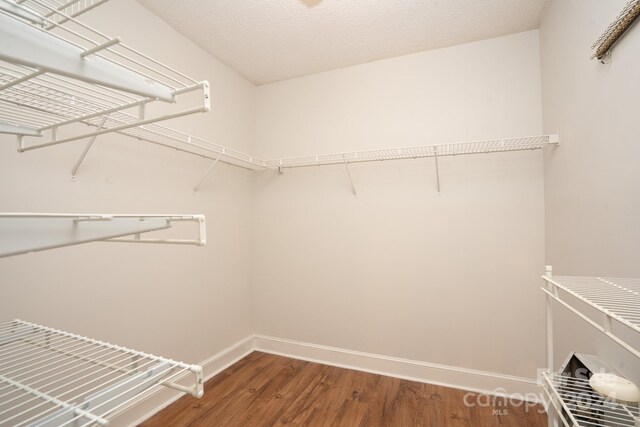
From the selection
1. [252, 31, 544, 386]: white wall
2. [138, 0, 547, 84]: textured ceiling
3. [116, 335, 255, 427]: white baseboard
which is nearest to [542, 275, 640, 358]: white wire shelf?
[252, 31, 544, 386]: white wall

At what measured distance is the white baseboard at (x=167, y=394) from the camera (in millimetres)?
1617

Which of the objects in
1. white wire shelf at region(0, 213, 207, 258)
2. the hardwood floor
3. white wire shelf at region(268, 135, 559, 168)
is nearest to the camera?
white wire shelf at region(0, 213, 207, 258)

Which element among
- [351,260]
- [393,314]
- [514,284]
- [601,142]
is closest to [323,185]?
[351,260]

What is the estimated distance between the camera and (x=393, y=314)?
2.24 metres

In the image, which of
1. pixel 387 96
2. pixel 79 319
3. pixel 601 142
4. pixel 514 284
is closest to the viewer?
pixel 601 142

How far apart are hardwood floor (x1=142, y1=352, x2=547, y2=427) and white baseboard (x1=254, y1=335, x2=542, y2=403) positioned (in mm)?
61

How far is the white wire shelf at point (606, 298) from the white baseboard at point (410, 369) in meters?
1.20

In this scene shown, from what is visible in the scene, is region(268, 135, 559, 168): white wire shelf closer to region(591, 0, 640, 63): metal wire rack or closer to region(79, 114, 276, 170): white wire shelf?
region(79, 114, 276, 170): white wire shelf

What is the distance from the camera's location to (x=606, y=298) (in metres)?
0.85

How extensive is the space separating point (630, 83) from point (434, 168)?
1.16 m

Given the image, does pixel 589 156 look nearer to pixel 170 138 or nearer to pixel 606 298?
pixel 606 298

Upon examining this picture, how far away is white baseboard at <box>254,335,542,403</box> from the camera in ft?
6.29

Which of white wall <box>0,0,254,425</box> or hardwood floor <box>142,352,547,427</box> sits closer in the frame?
white wall <box>0,0,254,425</box>

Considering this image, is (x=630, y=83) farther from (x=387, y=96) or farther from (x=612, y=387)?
(x=387, y=96)
